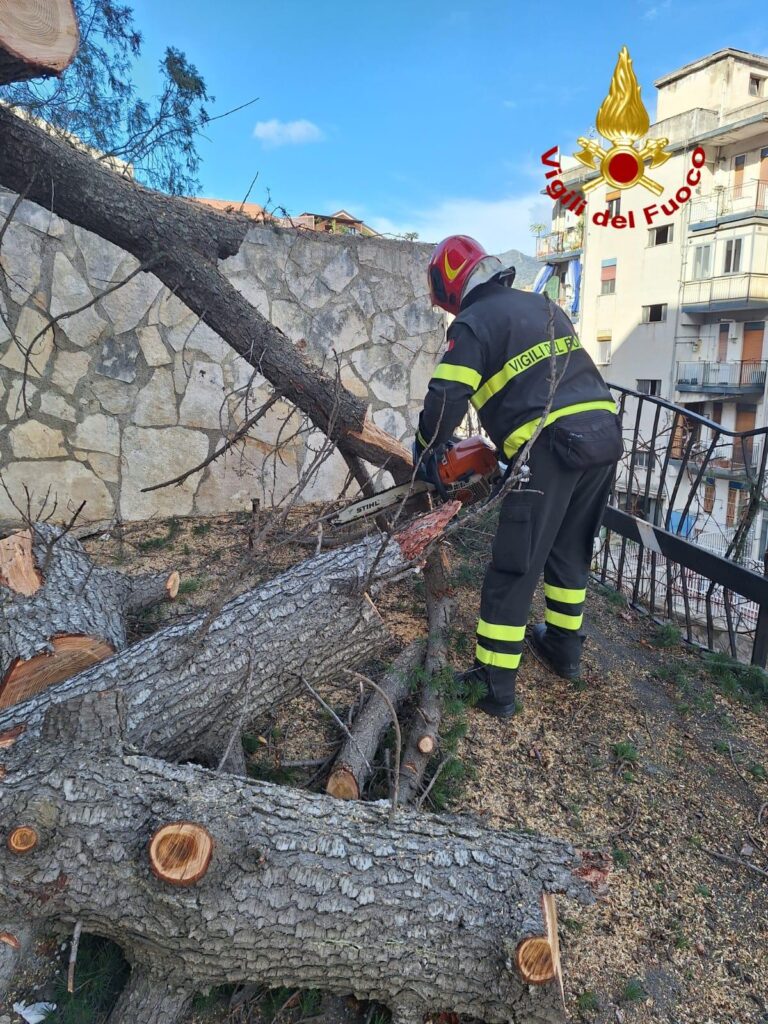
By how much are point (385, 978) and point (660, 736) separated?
5.33 feet

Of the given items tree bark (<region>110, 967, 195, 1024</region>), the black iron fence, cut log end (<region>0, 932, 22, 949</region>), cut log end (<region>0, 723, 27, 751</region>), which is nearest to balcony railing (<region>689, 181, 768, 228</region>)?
the black iron fence

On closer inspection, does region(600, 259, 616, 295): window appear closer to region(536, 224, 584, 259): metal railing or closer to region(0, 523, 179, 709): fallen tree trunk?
region(536, 224, 584, 259): metal railing

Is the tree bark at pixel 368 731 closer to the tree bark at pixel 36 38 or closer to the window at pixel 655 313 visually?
the tree bark at pixel 36 38

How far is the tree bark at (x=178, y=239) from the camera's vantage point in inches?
93.7

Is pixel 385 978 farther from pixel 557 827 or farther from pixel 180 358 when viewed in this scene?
pixel 180 358

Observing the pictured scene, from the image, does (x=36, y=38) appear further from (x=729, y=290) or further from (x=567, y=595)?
(x=729, y=290)

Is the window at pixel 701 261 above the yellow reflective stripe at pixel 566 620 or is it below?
above

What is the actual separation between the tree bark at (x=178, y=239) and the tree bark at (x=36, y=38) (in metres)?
0.36

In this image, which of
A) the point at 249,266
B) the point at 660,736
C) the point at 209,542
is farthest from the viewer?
the point at 249,266

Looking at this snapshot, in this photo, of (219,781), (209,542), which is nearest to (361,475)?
(209,542)

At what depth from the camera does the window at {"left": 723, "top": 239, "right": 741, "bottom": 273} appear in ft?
59.8

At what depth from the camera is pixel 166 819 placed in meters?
1.42

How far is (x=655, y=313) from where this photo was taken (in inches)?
822

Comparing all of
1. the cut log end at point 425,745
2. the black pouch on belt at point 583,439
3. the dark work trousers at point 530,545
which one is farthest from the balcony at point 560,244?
the cut log end at point 425,745
